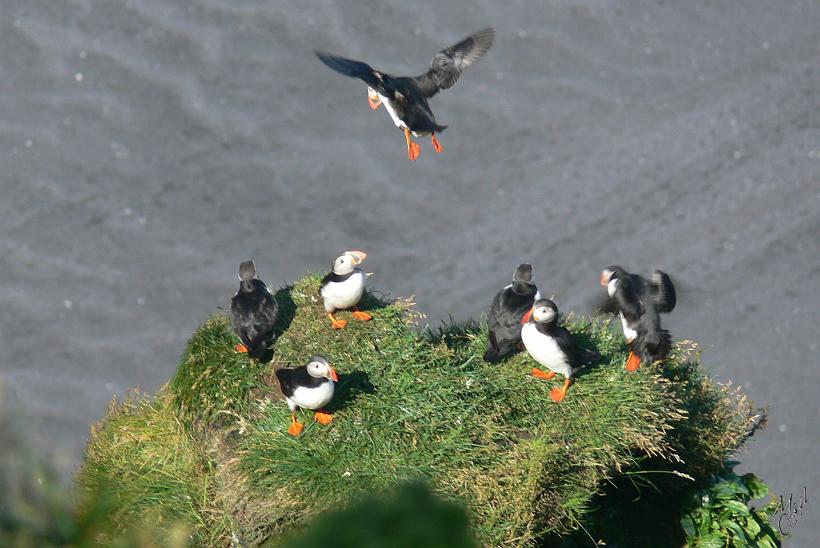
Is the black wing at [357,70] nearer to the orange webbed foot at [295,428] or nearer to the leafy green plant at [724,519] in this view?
the orange webbed foot at [295,428]

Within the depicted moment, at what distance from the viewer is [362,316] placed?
724cm

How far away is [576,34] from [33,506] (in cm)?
1498

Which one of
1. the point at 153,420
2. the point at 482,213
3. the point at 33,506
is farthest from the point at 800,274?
the point at 33,506

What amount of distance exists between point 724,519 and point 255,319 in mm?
3406

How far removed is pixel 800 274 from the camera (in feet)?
49.2

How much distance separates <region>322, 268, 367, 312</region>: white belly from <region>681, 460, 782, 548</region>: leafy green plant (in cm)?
265

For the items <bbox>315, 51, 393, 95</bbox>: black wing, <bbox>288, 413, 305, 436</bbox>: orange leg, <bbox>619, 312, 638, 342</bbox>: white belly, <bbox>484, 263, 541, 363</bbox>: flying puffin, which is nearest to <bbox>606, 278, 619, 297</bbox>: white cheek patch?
<bbox>619, 312, 638, 342</bbox>: white belly

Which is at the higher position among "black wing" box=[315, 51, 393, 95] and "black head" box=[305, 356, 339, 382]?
"black wing" box=[315, 51, 393, 95]

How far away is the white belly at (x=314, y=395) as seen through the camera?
20.5ft

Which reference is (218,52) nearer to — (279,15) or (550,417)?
(279,15)

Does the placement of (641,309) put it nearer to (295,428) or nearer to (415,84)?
(415,84)

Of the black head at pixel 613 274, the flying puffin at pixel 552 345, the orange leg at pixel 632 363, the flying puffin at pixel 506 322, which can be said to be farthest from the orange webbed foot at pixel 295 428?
the black head at pixel 613 274

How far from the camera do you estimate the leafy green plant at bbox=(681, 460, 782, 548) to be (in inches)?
299

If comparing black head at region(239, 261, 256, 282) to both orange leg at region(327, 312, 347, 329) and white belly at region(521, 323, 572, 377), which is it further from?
white belly at region(521, 323, 572, 377)
